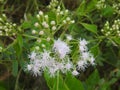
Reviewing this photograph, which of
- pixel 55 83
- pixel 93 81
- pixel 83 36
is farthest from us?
pixel 83 36

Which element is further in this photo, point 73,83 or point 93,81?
point 93,81

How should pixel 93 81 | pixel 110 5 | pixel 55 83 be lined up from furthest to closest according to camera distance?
pixel 110 5 < pixel 93 81 < pixel 55 83

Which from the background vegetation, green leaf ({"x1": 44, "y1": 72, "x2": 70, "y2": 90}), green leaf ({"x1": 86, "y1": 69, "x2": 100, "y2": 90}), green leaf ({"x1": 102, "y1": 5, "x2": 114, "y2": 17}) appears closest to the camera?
green leaf ({"x1": 44, "y1": 72, "x2": 70, "y2": 90})

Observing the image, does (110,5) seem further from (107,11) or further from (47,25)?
(47,25)

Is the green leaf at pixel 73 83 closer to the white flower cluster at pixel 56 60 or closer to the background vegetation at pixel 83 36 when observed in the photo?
the white flower cluster at pixel 56 60

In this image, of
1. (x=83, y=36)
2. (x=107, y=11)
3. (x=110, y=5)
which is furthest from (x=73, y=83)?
(x=110, y=5)

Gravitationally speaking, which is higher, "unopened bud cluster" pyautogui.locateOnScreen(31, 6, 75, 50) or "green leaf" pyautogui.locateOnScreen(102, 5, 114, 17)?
"green leaf" pyautogui.locateOnScreen(102, 5, 114, 17)

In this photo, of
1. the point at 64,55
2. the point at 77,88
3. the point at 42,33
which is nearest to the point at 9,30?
the point at 42,33

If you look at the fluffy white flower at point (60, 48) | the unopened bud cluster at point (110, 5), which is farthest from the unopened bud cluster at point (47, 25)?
the unopened bud cluster at point (110, 5)

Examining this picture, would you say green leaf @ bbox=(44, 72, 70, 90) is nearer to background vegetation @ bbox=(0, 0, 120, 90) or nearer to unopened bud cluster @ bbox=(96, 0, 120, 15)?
background vegetation @ bbox=(0, 0, 120, 90)

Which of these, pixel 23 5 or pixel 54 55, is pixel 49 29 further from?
pixel 23 5

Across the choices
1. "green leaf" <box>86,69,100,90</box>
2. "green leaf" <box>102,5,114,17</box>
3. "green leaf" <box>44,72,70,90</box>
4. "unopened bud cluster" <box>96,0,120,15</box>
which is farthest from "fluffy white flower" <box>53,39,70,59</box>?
"green leaf" <box>102,5,114,17</box>
